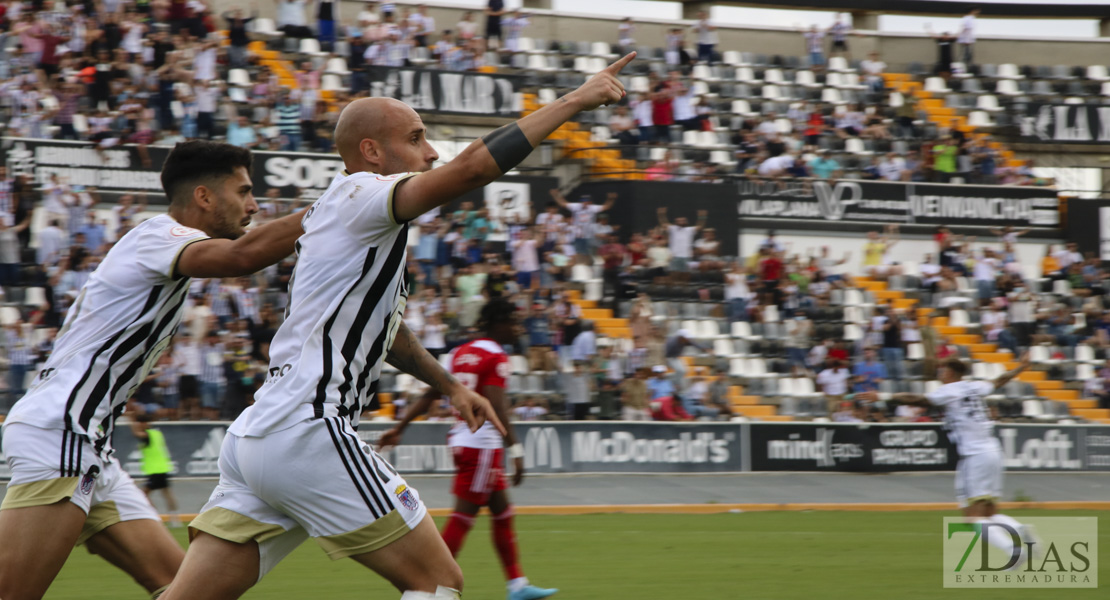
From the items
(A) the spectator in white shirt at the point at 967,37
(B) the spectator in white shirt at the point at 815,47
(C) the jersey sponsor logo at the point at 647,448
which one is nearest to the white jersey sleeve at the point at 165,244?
(C) the jersey sponsor logo at the point at 647,448

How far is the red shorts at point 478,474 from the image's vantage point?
28.5ft

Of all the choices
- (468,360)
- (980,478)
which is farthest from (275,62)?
(468,360)

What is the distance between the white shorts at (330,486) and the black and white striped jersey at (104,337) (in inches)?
38.2

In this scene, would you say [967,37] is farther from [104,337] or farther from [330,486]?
[330,486]

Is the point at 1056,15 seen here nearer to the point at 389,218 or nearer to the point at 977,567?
the point at 977,567

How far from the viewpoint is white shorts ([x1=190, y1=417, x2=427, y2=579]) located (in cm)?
410

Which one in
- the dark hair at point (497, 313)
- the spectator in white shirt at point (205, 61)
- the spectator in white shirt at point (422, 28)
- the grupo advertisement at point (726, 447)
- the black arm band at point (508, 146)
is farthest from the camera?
the spectator in white shirt at point (422, 28)

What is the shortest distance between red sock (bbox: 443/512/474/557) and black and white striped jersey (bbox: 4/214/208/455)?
12.5 ft

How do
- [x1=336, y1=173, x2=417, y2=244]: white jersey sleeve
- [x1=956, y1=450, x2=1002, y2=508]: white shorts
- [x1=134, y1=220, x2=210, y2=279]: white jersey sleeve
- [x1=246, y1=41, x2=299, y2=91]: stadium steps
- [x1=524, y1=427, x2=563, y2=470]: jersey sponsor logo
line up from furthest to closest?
[x1=246, y1=41, x2=299, y2=91]: stadium steps
[x1=524, y1=427, x2=563, y2=470]: jersey sponsor logo
[x1=956, y1=450, x2=1002, y2=508]: white shorts
[x1=134, y1=220, x2=210, y2=279]: white jersey sleeve
[x1=336, y1=173, x2=417, y2=244]: white jersey sleeve

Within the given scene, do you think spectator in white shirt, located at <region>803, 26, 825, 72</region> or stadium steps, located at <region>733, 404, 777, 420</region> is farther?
spectator in white shirt, located at <region>803, 26, 825, 72</region>

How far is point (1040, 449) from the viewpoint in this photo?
2169cm

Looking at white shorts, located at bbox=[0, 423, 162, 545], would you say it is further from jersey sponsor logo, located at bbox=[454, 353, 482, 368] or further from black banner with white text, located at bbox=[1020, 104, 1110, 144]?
black banner with white text, located at bbox=[1020, 104, 1110, 144]

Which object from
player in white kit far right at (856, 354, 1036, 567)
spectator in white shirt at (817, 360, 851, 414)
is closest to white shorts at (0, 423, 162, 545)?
player in white kit far right at (856, 354, 1036, 567)

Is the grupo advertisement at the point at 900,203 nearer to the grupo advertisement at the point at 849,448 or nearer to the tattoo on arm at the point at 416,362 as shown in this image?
the grupo advertisement at the point at 849,448
